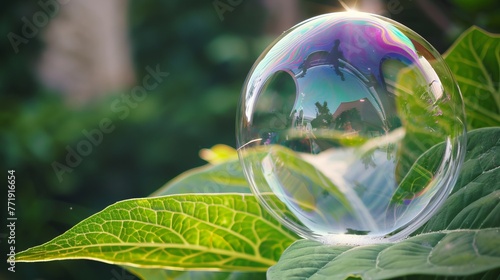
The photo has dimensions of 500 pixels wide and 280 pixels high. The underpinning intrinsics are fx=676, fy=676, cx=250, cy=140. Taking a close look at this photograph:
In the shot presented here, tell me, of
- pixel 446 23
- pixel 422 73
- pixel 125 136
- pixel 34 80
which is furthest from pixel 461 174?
pixel 34 80

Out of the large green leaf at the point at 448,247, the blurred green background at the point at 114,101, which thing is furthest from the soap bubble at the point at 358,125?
the blurred green background at the point at 114,101

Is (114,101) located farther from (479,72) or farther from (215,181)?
(479,72)

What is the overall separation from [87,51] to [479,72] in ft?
9.92

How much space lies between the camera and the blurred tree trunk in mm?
3412

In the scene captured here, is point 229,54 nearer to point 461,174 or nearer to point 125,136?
point 125,136

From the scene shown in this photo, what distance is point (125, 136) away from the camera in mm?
3307

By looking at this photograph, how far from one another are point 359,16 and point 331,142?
0.12 meters

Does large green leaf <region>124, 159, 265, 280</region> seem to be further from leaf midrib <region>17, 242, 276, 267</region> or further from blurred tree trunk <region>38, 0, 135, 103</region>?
blurred tree trunk <region>38, 0, 135, 103</region>

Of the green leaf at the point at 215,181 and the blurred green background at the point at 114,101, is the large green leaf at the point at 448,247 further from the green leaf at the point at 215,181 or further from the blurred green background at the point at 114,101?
the blurred green background at the point at 114,101

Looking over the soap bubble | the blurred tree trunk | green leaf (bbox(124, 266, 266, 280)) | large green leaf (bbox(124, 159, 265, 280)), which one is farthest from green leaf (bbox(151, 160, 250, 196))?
the blurred tree trunk

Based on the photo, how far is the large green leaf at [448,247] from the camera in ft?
1.42

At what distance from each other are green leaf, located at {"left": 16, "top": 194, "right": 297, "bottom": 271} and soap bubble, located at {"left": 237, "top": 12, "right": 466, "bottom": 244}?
0.07 metres

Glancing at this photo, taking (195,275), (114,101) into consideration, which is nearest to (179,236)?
(195,275)

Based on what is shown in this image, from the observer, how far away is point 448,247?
46 centimetres
